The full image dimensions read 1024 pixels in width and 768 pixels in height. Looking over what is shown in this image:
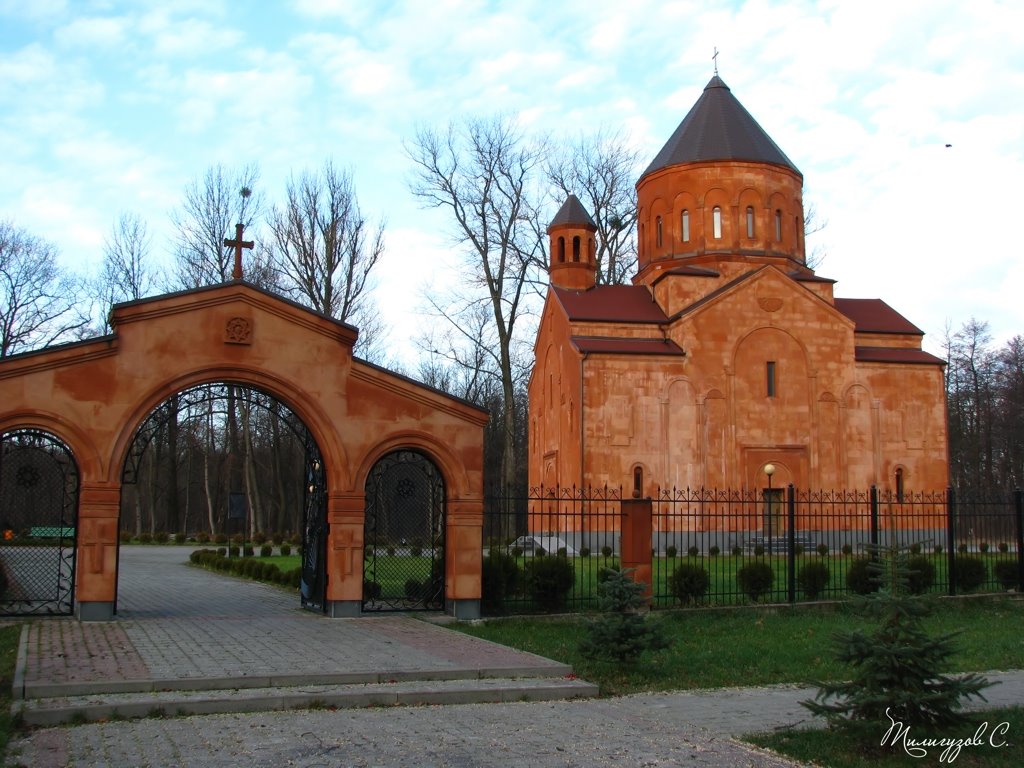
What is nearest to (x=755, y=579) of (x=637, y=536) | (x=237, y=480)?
(x=637, y=536)

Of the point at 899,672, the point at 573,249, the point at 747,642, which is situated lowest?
the point at 747,642

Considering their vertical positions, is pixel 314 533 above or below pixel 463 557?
above

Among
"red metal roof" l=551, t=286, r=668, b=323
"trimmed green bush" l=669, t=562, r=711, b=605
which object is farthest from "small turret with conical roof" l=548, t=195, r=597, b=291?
"trimmed green bush" l=669, t=562, r=711, b=605

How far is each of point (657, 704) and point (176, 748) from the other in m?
4.36

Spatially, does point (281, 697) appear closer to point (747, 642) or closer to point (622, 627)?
point (622, 627)

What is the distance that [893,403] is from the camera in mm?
36031

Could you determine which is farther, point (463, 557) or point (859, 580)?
point (859, 580)

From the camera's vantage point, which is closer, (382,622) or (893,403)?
(382,622)

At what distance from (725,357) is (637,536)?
21193mm

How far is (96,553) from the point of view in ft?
44.1

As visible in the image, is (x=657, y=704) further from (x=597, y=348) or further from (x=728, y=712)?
(x=597, y=348)

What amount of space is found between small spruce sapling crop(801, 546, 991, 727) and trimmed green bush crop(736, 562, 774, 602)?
387 inches

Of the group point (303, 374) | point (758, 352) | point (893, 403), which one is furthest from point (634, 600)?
point (893, 403)

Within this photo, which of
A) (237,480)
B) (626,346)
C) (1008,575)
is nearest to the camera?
(1008,575)
